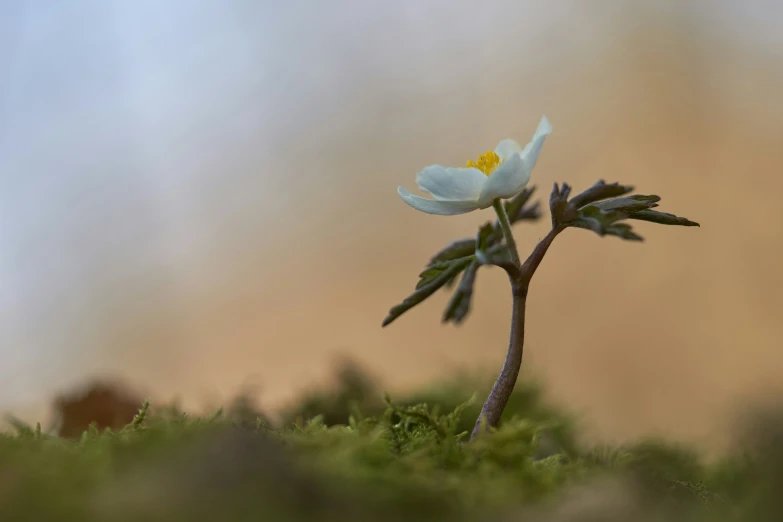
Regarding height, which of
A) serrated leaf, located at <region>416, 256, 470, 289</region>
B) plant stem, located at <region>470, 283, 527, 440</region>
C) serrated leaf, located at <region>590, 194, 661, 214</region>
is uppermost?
serrated leaf, located at <region>416, 256, 470, 289</region>

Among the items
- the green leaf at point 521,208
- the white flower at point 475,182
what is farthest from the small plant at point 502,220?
the green leaf at point 521,208

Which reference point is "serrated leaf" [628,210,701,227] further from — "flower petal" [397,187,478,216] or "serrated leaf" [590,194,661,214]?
"flower petal" [397,187,478,216]

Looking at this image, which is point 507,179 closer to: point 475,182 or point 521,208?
point 475,182

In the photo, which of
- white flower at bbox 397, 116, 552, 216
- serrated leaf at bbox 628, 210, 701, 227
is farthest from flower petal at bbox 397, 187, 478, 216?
serrated leaf at bbox 628, 210, 701, 227

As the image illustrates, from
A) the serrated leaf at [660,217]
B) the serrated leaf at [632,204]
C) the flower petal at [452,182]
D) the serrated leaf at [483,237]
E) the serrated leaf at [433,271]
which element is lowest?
the serrated leaf at [660,217]

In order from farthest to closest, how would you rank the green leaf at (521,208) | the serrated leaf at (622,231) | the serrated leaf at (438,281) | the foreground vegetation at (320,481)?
1. the green leaf at (521,208)
2. the serrated leaf at (438,281)
3. the serrated leaf at (622,231)
4. the foreground vegetation at (320,481)

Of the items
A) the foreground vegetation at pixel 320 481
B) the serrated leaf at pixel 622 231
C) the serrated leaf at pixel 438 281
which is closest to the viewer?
the foreground vegetation at pixel 320 481

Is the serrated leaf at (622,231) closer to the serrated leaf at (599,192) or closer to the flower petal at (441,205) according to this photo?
the serrated leaf at (599,192)

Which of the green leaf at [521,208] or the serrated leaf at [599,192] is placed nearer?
the serrated leaf at [599,192]
